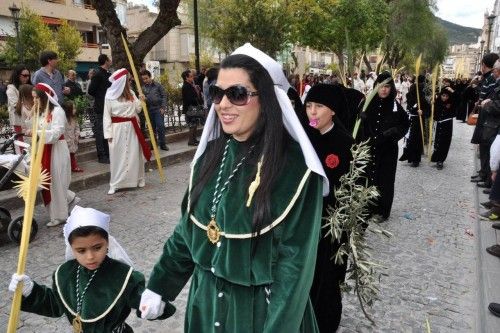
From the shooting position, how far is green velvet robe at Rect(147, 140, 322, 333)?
168 cm

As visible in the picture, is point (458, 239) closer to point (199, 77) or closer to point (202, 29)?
point (199, 77)

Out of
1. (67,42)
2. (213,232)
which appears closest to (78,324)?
(213,232)

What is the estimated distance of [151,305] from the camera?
2.00m

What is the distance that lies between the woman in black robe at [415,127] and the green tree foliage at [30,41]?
2549 cm

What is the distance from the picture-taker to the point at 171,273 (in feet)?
6.71

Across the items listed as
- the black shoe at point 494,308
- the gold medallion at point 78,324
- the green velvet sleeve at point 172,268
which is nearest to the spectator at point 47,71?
the gold medallion at point 78,324

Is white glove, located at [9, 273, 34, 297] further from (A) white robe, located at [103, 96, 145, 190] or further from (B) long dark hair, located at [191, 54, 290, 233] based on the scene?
(A) white robe, located at [103, 96, 145, 190]

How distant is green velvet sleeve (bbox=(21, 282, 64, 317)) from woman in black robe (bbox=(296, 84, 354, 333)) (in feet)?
5.41

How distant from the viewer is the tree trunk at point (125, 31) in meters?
9.77

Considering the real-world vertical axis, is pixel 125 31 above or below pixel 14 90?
above

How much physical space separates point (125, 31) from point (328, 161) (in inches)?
334

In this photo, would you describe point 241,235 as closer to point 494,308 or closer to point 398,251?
point 494,308

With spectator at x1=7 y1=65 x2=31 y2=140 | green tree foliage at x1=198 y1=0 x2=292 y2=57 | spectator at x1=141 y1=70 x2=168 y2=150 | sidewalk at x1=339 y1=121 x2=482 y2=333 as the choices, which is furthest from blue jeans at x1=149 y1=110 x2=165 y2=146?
green tree foliage at x1=198 y1=0 x2=292 y2=57

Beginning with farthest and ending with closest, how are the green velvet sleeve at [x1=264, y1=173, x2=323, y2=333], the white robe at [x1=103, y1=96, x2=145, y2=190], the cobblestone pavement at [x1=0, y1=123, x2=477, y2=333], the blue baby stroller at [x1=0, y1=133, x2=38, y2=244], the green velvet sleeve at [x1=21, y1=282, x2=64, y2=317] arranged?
the white robe at [x1=103, y1=96, x2=145, y2=190] < the blue baby stroller at [x1=0, y1=133, x2=38, y2=244] < the cobblestone pavement at [x1=0, y1=123, x2=477, y2=333] < the green velvet sleeve at [x1=21, y1=282, x2=64, y2=317] < the green velvet sleeve at [x1=264, y1=173, x2=323, y2=333]
